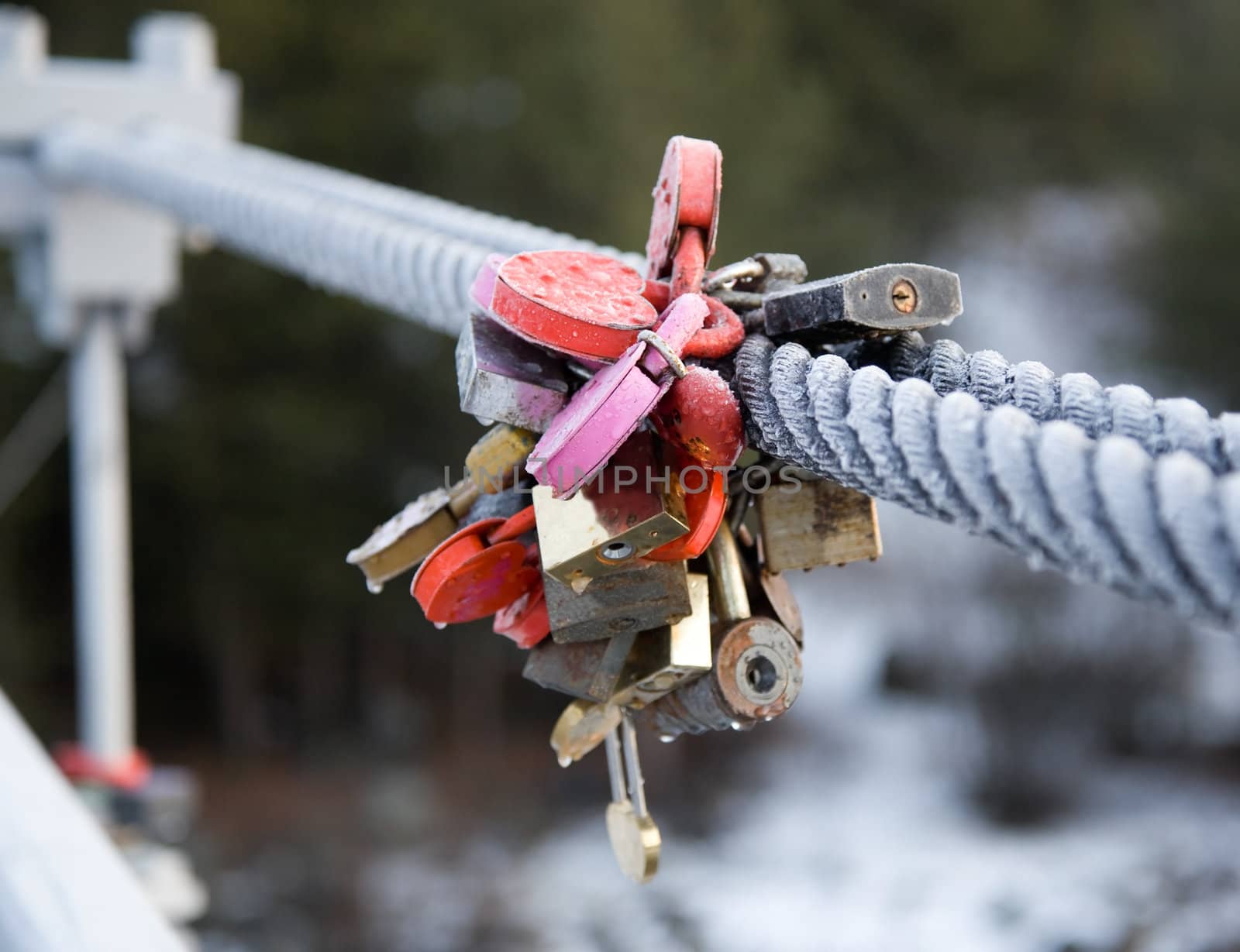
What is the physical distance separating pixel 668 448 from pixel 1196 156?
3752 mm

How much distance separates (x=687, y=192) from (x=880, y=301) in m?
0.07

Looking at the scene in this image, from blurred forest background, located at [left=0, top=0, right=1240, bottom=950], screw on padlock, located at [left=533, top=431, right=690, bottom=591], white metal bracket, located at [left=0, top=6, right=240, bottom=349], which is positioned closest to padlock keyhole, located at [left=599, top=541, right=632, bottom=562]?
screw on padlock, located at [left=533, top=431, right=690, bottom=591]

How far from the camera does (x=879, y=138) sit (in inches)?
151

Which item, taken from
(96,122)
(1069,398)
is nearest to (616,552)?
(1069,398)

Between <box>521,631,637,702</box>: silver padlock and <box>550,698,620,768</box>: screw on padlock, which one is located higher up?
<box>521,631,637,702</box>: silver padlock

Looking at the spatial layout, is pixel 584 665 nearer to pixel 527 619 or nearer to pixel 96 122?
pixel 527 619

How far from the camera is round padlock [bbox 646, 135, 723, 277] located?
0.36 m

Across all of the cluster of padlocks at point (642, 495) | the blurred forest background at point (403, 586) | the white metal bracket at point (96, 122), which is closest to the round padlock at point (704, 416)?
the cluster of padlocks at point (642, 495)

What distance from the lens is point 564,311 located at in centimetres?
32

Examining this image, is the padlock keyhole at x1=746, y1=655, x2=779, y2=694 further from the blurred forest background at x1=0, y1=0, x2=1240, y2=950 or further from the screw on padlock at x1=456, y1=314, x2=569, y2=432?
the blurred forest background at x1=0, y1=0, x2=1240, y2=950

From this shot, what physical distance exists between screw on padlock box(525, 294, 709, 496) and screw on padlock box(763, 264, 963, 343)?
33 mm

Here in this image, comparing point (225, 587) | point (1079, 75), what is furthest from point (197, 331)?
point (1079, 75)

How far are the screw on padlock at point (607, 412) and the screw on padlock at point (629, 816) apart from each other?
10 cm

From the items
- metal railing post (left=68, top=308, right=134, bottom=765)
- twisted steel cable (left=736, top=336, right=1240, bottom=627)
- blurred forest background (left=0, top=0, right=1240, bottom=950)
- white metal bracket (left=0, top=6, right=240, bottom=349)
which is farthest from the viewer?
blurred forest background (left=0, top=0, right=1240, bottom=950)
